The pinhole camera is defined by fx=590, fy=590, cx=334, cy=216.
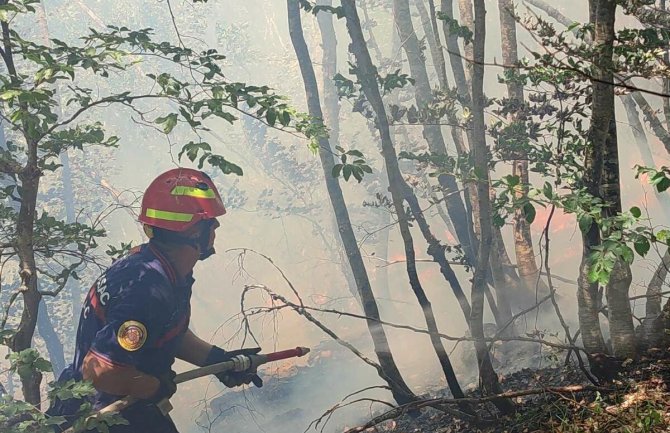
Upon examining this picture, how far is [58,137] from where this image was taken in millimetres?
4383

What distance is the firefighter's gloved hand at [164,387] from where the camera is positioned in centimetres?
428

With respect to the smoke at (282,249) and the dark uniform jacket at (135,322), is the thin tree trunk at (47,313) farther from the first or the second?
the dark uniform jacket at (135,322)

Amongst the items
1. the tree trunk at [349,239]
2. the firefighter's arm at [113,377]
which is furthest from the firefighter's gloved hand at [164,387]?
the tree trunk at [349,239]

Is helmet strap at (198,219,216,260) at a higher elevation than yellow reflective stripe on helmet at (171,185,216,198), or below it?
below

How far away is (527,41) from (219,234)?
24385 mm

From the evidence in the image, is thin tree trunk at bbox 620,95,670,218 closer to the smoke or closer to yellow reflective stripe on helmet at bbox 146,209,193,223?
the smoke

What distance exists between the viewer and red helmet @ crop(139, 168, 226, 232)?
4574 millimetres

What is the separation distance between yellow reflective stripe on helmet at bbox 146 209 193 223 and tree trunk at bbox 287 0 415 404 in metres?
1.25

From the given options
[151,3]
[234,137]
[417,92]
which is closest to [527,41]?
[234,137]

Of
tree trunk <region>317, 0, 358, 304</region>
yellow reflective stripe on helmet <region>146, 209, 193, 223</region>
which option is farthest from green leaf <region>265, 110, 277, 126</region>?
tree trunk <region>317, 0, 358, 304</region>

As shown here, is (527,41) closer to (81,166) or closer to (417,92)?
(81,166)

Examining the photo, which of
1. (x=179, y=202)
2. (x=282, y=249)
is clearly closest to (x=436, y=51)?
(x=179, y=202)

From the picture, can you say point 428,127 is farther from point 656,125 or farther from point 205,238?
point 205,238

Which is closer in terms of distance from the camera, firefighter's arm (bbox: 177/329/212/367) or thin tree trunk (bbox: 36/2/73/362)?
firefighter's arm (bbox: 177/329/212/367)
